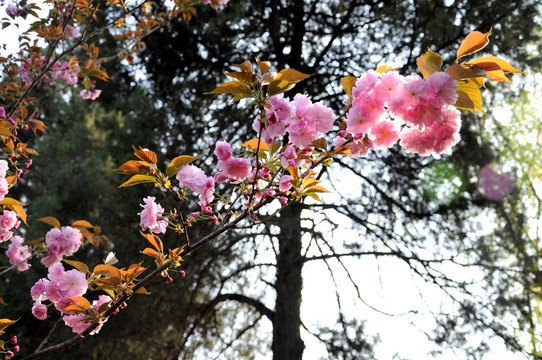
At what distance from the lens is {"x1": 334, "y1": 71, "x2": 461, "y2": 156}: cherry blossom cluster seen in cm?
105

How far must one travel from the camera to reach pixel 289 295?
15.9 feet

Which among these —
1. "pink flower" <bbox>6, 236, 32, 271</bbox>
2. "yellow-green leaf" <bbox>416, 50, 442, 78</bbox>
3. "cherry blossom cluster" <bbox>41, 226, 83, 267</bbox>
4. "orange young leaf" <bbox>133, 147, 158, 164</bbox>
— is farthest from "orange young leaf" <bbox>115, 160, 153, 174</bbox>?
"pink flower" <bbox>6, 236, 32, 271</bbox>

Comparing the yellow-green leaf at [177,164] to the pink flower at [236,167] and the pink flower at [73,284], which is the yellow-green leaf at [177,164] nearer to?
the pink flower at [236,167]

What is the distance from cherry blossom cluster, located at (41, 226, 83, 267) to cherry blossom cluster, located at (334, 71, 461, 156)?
1.34 meters

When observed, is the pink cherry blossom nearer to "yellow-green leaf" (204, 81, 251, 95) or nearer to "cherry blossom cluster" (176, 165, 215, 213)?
"cherry blossom cluster" (176, 165, 215, 213)

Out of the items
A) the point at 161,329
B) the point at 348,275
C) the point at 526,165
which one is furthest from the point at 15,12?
the point at 526,165

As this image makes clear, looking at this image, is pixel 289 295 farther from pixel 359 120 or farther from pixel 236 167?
pixel 359 120

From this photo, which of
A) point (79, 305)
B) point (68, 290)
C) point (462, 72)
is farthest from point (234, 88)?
point (68, 290)

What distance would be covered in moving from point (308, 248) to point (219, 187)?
117 cm

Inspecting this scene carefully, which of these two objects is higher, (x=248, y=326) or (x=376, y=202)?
(x=376, y=202)

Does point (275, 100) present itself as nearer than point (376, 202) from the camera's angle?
Yes

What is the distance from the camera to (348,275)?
195 inches

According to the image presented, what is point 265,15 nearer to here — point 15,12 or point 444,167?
point 444,167

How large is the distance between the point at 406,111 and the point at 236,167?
48 cm
